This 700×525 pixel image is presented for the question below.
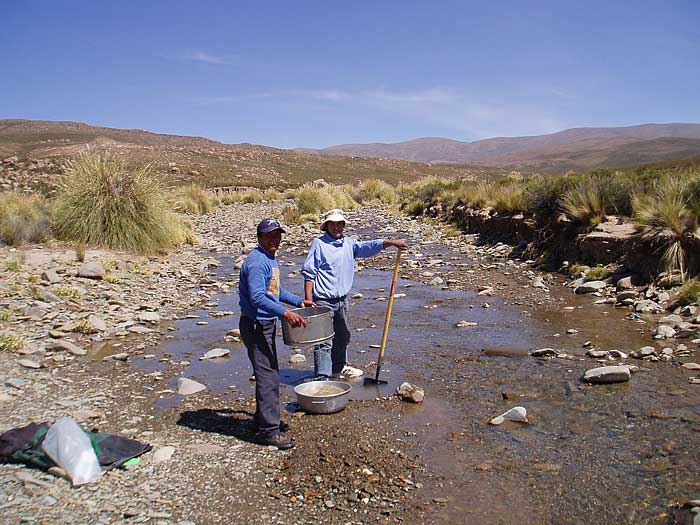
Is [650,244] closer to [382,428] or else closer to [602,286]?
[602,286]

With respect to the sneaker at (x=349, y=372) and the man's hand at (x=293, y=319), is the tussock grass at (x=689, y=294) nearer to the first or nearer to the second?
the sneaker at (x=349, y=372)

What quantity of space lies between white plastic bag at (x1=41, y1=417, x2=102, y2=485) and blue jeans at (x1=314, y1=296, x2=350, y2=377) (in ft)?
8.01

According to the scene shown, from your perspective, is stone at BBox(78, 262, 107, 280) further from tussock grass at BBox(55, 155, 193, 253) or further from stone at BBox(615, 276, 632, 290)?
stone at BBox(615, 276, 632, 290)

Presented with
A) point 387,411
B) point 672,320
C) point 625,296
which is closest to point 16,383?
point 387,411

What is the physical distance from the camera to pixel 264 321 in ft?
16.0

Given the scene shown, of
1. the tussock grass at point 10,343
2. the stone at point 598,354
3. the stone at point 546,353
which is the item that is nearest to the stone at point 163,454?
the tussock grass at point 10,343

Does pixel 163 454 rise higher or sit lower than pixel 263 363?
lower

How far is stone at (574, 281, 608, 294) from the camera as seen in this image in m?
10.4

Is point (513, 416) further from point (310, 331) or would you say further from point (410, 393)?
point (310, 331)

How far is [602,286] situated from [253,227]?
15.0 metres

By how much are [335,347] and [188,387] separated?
1.59m

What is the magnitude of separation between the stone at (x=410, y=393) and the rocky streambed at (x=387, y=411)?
0.35 ft

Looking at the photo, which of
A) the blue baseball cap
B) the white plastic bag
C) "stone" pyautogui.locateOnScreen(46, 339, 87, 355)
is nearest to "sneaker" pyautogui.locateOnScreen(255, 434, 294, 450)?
the white plastic bag

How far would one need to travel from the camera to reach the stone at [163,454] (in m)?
4.44
